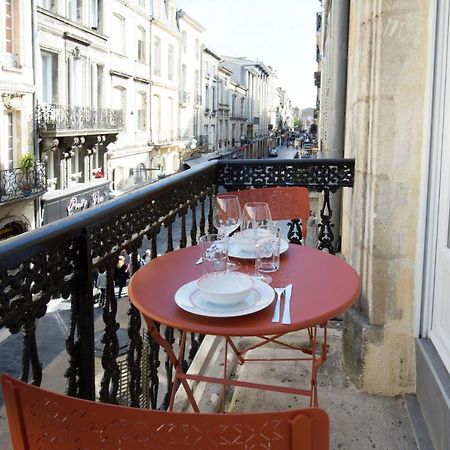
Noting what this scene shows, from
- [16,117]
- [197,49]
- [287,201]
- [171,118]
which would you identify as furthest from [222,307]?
[197,49]

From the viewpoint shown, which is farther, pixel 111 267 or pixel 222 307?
pixel 111 267

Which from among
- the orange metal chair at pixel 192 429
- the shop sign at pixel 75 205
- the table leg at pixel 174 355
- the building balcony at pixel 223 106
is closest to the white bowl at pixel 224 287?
the table leg at pixel 174 355

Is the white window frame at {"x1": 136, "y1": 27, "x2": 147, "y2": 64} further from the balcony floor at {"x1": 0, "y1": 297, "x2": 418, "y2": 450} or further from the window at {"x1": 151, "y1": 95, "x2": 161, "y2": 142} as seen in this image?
the balcony floor at {"x1": 0, "y1": 297, "x2": 418, "y2": 450}

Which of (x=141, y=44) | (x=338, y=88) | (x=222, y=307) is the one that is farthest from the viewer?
(x=141, y=44)

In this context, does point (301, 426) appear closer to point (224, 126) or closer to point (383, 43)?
point (383, 43)

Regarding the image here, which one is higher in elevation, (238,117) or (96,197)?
(238,117)

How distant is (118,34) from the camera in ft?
78.4

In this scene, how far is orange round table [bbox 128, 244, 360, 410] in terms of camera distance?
164 centimetres

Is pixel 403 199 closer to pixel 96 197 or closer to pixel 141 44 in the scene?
pixel 96 197

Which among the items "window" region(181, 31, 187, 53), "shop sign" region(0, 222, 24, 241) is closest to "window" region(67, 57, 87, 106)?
"shop sign" region(0, 222, 24, 241)

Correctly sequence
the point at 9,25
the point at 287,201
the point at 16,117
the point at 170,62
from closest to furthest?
the point at 287,201 < the point at 9,25 < the point at 16,117 < the point at 170,62

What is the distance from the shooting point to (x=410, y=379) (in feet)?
9.18

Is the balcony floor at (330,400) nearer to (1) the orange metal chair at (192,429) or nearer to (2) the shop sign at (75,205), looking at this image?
(1) the orange metal chair at (192,429)

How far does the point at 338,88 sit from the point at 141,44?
2368 cm
